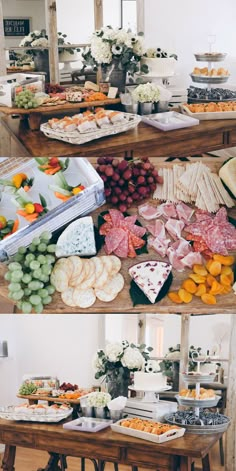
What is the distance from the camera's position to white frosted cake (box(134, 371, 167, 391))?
3891 mm

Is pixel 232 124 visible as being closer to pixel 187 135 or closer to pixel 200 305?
pixel 187 135

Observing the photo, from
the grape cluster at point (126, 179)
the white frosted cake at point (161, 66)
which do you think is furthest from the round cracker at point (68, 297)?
the white frosted cake at point (161, 66)

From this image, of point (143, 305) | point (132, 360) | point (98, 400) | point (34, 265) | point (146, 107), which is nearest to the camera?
point (34, 265)

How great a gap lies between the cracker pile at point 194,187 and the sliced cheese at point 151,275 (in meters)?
0.16

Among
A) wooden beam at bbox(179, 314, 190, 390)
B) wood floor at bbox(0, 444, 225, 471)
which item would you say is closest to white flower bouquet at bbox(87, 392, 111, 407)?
wooden beam at bbox(179, 314, 190, 390)

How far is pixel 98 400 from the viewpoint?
151 inches

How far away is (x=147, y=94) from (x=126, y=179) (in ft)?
1.31

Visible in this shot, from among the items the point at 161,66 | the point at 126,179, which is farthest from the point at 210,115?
the point at 126,179

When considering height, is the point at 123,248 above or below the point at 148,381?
above

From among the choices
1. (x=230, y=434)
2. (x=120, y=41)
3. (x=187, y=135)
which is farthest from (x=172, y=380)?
(x=187, y=135)

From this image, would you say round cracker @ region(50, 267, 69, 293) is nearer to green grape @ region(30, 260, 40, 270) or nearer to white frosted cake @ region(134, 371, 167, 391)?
green grape @ region(30, 260, 40, 270)

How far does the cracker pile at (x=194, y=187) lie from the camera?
1848mm

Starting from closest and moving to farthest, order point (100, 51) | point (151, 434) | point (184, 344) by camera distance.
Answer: point (100, 51), point (151, 434), point (184, 344)

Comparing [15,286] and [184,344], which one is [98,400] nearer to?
[184,344]
